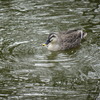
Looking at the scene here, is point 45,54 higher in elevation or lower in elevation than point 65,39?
lower

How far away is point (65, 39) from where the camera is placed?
446 inches

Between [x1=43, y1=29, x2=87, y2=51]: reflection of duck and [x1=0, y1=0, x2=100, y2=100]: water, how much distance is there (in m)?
0.23

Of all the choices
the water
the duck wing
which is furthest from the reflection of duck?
the water

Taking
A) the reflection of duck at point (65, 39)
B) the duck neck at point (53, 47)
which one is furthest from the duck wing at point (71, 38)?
the duck neck at point (53, 47)

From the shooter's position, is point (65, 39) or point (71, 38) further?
point (71, 38)

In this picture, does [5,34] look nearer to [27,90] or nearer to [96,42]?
[96,42]

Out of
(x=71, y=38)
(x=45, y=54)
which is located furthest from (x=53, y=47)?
(x=71, y=38)

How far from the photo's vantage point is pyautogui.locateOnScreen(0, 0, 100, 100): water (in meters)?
7.90

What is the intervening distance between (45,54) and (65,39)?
1258 mm

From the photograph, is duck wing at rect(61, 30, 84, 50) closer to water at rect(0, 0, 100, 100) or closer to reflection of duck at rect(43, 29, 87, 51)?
reflection of duck at rect(43, 29, 87, 51)

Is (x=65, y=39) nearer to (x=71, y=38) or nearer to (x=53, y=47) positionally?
(x=71, y=38)

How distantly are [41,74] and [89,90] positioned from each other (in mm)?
1635

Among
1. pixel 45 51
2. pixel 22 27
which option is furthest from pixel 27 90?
pixel 22 27

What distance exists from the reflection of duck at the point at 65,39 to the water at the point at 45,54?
23 cm
